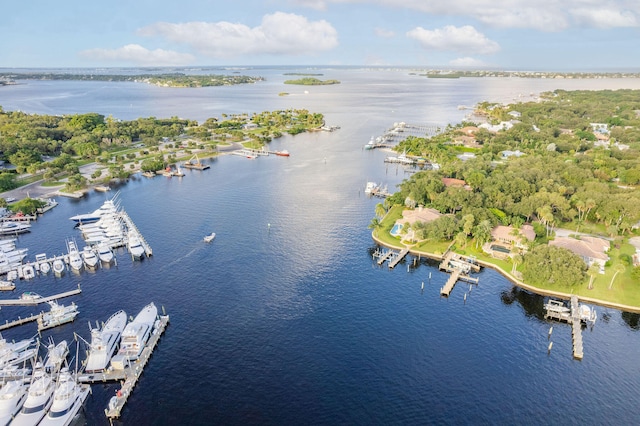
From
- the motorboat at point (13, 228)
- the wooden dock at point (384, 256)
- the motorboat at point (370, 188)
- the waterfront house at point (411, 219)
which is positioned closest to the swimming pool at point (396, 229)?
the waterfront house at point (411, 219)

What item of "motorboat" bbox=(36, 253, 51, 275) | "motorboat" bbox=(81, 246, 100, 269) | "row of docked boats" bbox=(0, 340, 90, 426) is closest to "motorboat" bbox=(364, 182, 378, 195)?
"motorboat" bbox=(81, 246, 100, 269)

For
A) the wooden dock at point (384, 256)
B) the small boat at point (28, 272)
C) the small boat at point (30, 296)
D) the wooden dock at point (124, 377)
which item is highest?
the wooden dock at point (384, 256)

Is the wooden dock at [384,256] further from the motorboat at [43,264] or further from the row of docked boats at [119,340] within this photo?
the motorboat at [43,264]

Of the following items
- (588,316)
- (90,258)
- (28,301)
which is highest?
(90,258)

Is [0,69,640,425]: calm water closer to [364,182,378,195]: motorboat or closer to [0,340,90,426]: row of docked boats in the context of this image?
[0,340,90,426]: row of docked boats

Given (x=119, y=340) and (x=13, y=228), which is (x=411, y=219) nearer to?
(x=119, y=340)

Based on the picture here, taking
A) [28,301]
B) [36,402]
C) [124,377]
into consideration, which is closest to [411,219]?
[124,377]
